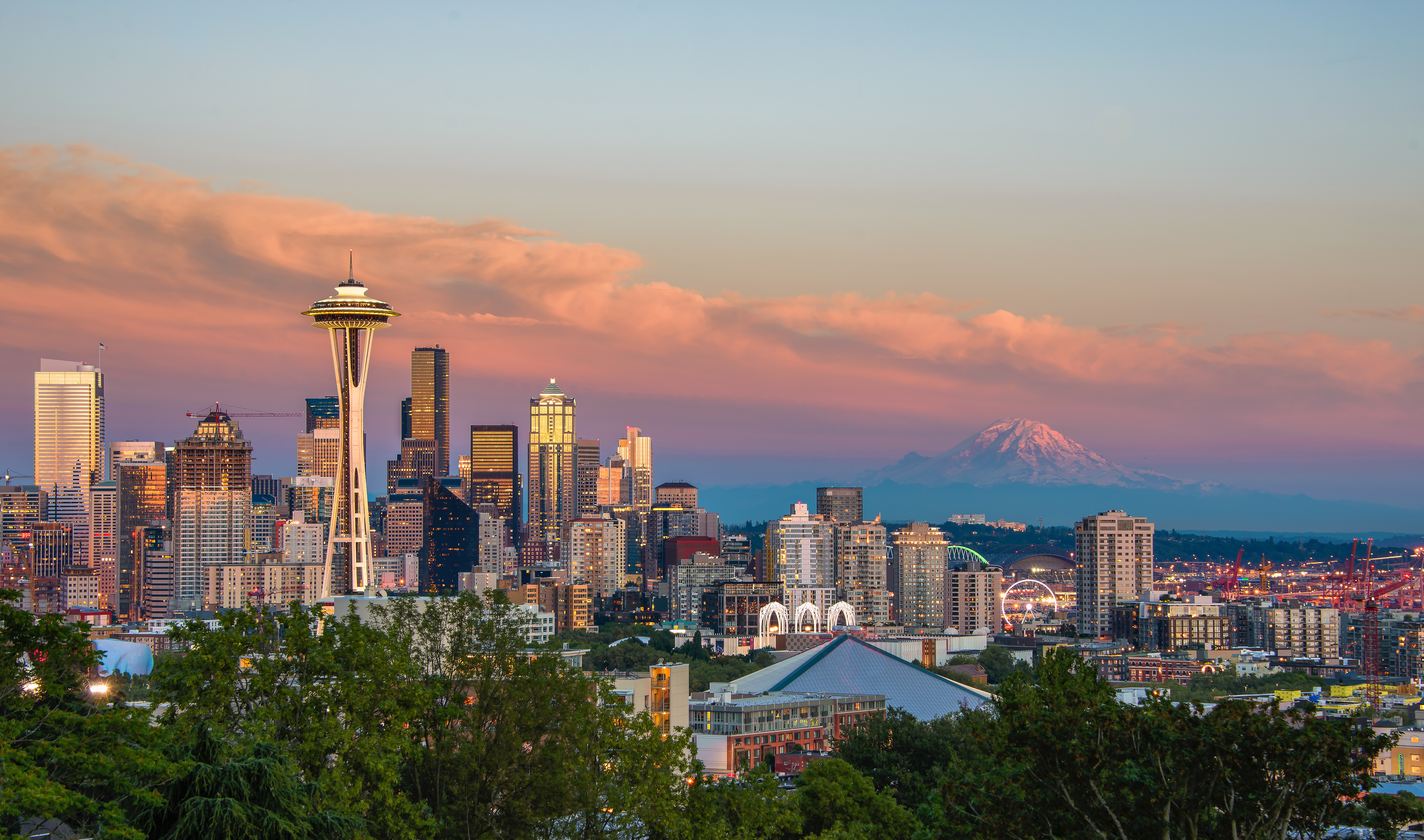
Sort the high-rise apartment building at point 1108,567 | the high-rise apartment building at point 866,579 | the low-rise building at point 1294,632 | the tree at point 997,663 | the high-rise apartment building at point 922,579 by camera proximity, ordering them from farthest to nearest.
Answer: the high-rise apartment building at point 922,579 → the high-rise apartment building at point 866,579 → the high-rise apartment building at point 1108,567 → the low-rise building at point 1294,632 → the tree at point 997,663

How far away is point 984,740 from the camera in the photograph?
82.0ft

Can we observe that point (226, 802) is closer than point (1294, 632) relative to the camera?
Yes

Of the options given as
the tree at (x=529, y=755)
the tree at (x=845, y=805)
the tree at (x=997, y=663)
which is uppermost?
the tree at (x=529, y=755)

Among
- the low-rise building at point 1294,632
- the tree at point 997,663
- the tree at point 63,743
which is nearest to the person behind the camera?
the tree at point 63,743

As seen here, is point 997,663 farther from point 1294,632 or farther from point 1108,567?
point 1108,567

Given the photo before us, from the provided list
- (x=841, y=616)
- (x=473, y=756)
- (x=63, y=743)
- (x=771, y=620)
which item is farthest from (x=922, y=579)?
(x=63, y=743)

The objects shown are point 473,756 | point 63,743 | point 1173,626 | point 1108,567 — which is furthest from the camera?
point 1108,567

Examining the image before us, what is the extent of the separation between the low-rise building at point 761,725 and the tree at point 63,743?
50552 millimetres

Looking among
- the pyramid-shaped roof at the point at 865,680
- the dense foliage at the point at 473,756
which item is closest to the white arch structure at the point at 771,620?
the pyramid-shaped roof at the point at 865,680

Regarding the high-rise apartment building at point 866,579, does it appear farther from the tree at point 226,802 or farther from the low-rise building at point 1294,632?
the tree at point 226,802

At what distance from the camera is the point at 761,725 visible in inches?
3073

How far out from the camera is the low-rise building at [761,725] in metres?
72.2

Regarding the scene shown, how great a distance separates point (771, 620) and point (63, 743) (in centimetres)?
14274

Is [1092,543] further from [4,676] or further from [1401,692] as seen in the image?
[4,676]
